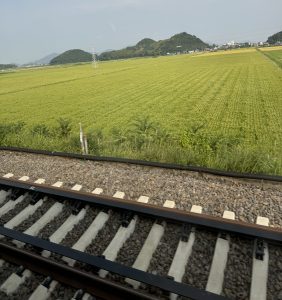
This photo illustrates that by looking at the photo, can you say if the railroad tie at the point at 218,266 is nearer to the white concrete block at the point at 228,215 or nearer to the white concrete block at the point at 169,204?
the white concrete block at the point at 228,215

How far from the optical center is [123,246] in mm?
3676

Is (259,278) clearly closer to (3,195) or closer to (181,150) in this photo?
(3,195)

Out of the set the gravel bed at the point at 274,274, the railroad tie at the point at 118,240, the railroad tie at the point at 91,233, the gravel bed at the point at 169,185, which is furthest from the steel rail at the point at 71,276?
the gravel bed at the point at 169,185

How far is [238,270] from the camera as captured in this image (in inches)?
127

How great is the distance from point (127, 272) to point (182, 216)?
44.2 inches

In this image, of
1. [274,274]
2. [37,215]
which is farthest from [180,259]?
[37,215]

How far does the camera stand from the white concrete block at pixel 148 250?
3.31 meters

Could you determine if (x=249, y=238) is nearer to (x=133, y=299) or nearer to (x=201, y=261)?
(x=201, y=261)

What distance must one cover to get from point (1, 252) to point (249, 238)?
273 centimetres

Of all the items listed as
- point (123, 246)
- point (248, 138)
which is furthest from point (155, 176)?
point (248, 138)

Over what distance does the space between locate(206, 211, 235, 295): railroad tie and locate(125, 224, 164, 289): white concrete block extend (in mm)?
648

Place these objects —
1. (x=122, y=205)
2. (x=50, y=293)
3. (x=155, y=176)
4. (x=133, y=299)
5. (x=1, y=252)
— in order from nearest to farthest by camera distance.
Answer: (x=133, y=299) < (x=50, y=293) < (x=1, y=252) < (x=122, y=205) < (x=155, y=176)

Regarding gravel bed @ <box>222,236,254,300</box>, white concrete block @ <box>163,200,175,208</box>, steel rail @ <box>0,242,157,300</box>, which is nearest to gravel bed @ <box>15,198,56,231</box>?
steel rail @ <box>0,242,157,300</box>

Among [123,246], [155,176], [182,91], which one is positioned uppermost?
[123,246]
